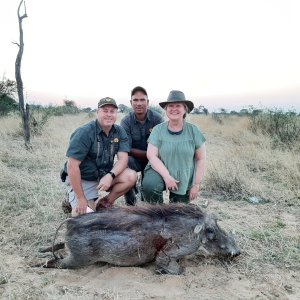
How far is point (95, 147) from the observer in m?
5.04

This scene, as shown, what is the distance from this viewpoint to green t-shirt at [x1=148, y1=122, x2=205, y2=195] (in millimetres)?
5168

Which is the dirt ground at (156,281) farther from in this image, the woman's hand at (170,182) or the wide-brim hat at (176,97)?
the wide-brim hat at (176,97)

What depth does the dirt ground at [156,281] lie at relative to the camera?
11.5 ft

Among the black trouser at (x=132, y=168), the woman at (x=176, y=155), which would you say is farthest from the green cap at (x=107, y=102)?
the black trouser at (x=132, y=168)

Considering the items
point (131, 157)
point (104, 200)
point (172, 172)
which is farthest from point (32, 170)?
point (172, 172)

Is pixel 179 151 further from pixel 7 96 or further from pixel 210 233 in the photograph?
pixel 7 96

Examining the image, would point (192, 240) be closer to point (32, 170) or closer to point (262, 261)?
point (262, 261)

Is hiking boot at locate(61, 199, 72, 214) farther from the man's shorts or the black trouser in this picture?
the black trouser

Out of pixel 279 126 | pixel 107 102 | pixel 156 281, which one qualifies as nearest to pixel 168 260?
pixel 156 281

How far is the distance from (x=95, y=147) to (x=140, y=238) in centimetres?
156

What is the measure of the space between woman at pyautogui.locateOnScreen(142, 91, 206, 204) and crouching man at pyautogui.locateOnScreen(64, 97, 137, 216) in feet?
1.21

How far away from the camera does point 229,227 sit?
523 cm

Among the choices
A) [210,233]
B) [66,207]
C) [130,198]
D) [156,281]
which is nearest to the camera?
[156,281]

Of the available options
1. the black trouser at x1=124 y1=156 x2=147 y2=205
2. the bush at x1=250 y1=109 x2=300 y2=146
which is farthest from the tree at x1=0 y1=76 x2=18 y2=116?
the black trouser at x1=124 y1=156 x2=147 y2=205
